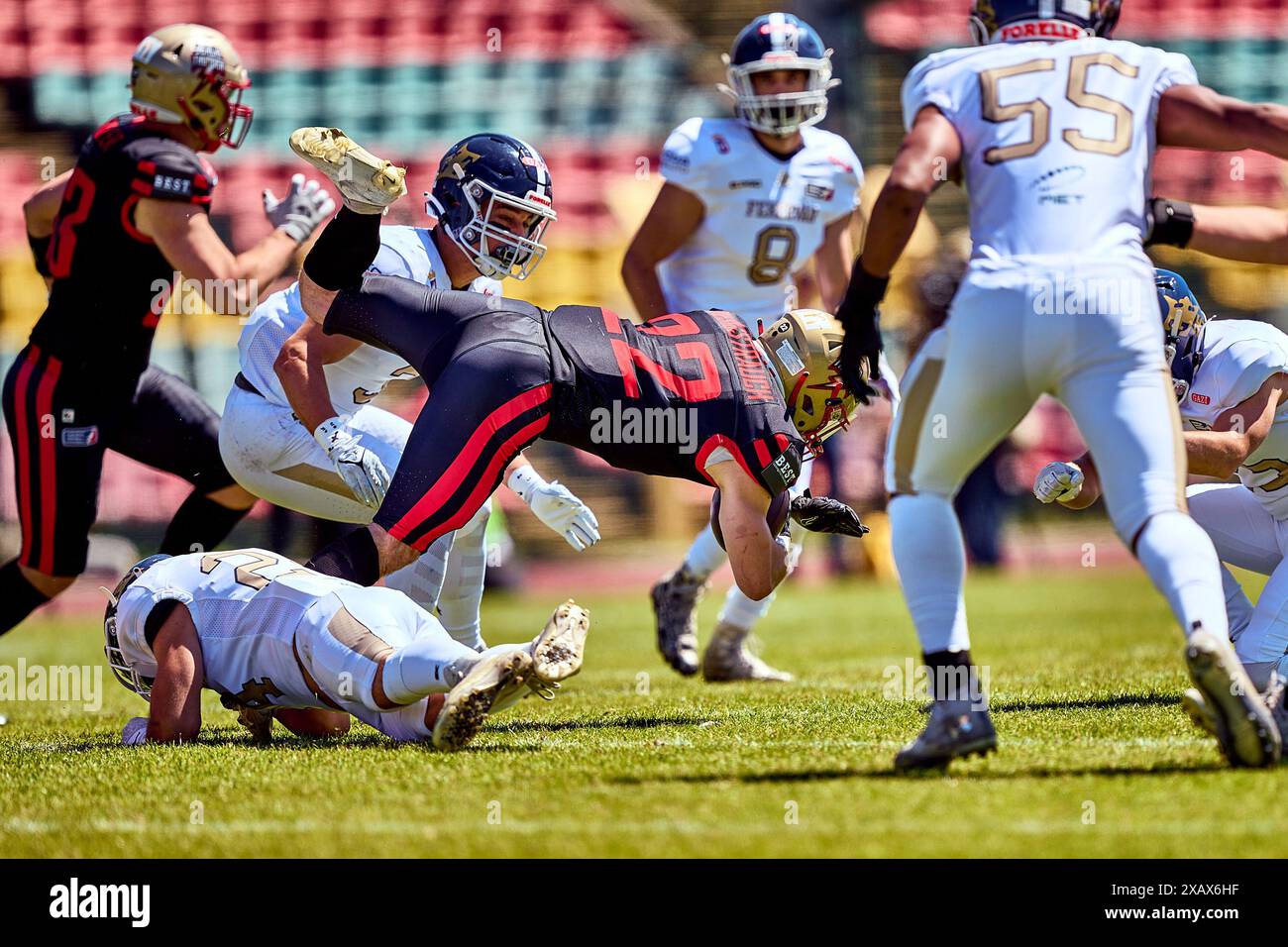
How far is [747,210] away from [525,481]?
6.49 ft

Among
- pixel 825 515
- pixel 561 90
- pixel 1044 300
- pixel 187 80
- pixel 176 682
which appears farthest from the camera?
pixel 561 90

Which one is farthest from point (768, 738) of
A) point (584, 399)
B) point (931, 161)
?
point (931, 161)

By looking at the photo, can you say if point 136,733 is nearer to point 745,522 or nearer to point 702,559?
point 745,522

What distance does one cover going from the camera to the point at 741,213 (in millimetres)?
6516

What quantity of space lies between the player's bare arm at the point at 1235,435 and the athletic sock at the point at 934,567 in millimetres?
1073

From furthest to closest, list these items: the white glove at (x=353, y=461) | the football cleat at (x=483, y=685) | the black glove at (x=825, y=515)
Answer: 1. the white glove at (x=353, y=461)
2. the black glove at (x=825, y=515)
3. the football cleat at (x=483, y=685)

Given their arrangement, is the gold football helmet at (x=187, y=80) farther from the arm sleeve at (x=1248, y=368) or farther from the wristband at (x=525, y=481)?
the arm sleeve at (x=1248, y=368)

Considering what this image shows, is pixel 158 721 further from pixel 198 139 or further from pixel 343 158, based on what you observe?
pixel 198 139

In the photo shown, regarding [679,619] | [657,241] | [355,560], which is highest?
[657,241]

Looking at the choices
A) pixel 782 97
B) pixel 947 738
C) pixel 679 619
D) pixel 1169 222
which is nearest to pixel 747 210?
pixel 782 97

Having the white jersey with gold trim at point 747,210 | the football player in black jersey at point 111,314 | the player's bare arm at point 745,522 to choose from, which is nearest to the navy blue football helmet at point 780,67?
the white jersey with gold trim at point 747,210

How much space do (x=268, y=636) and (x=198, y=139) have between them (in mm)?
2238

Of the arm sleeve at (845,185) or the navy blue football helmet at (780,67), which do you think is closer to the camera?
the navy blue football helmet at (780,67)

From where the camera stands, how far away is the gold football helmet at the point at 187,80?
5.54 metres
